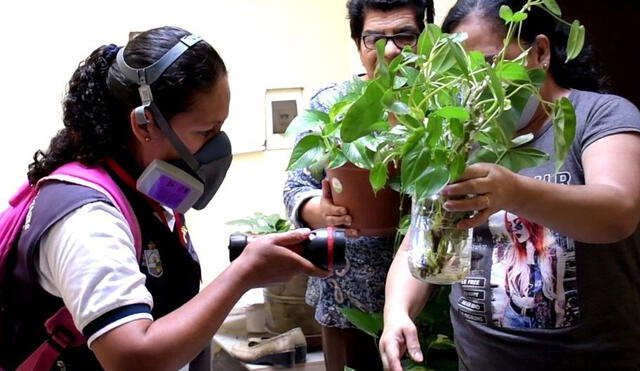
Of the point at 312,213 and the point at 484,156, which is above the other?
the point at 484,156

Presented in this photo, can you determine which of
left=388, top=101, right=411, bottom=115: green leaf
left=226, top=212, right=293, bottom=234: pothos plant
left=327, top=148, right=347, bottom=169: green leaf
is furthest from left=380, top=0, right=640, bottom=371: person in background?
left=226, top=212, right=293, bottom=234: pothos plant

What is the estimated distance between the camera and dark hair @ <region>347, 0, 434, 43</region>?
148 centimetres

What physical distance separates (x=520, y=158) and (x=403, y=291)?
359 mm

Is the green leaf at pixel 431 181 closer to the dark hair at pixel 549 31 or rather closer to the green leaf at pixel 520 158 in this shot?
the green leaf at pixel 520 158

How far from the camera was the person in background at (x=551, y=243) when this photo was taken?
0.85 meters

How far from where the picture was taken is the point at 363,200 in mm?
1112

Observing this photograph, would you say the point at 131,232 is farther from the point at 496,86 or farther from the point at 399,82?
the point at 496,86

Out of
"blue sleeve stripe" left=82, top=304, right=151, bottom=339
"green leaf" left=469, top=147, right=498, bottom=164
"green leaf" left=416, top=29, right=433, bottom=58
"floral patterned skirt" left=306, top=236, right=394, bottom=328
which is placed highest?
"green leaf" left=416, top=29, right=433, bottom=58

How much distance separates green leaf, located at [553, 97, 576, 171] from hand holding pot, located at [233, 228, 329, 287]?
42 centimetres

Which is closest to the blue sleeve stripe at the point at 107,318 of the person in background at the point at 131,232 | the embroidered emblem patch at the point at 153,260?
the person in background at the point at 131,232

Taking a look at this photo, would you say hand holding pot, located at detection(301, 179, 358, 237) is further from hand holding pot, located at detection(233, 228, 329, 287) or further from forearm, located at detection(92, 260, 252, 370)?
forearm, located at detection(92, 260, 252, 370)

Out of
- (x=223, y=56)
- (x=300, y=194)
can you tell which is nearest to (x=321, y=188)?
(x=300, y=194)

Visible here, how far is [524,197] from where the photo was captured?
83cm

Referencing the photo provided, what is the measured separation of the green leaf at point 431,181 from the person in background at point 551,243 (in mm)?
32
